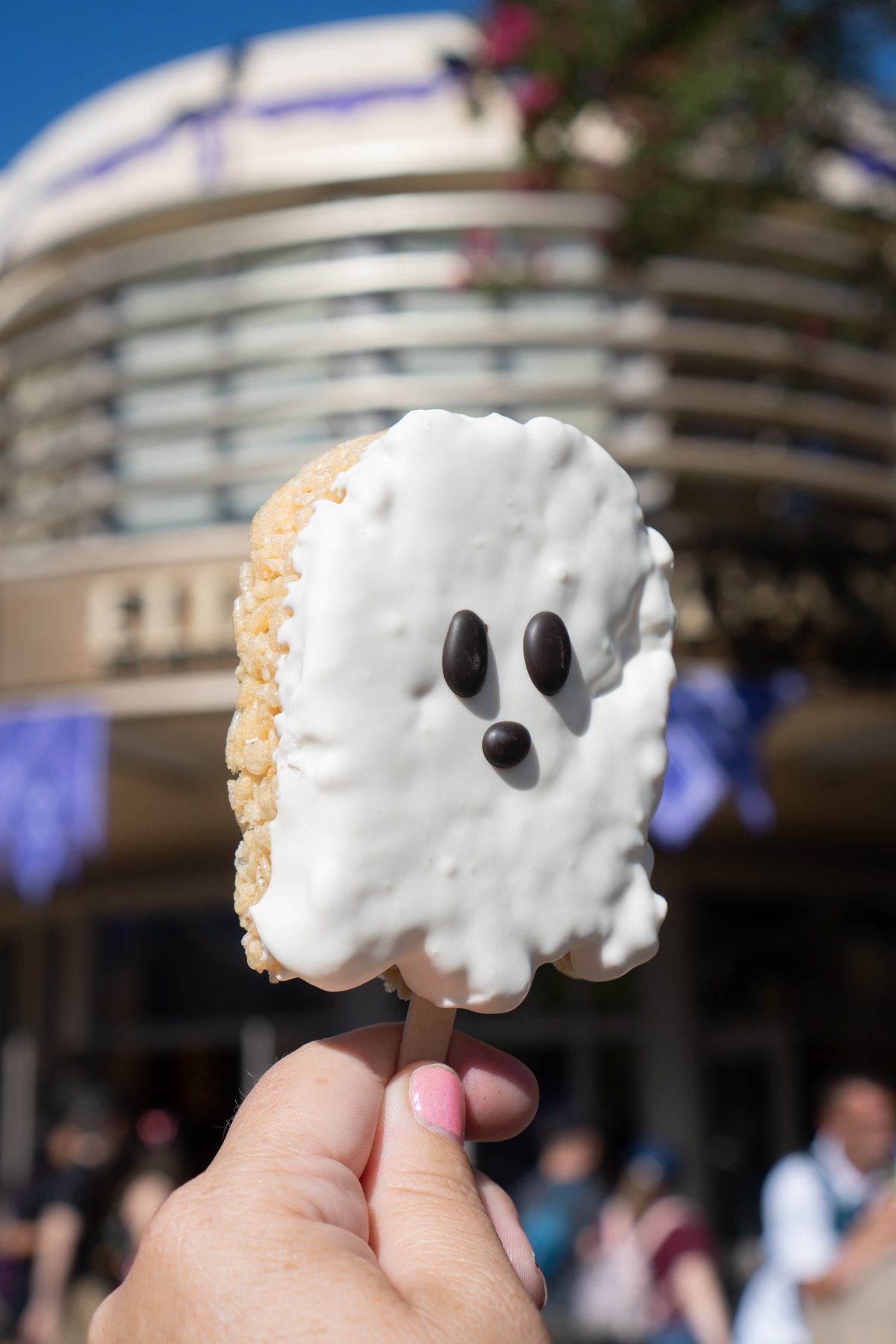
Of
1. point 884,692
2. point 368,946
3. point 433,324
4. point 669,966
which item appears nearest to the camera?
point 368,946

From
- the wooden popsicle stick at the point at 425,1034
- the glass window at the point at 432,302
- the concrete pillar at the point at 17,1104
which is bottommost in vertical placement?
the concrete pillar at the point at 17,1104

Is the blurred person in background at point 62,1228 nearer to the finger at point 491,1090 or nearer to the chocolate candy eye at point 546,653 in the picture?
the finger at point 491,1090

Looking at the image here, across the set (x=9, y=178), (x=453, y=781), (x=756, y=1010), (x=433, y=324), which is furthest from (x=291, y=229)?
(x=453, y=781)

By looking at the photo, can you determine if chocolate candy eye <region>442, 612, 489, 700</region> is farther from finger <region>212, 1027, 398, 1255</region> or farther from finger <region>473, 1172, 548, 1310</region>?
finger <region>473, 1172, 548, 1310</region>

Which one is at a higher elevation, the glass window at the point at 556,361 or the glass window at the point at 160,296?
the glass window at the point at 160,296

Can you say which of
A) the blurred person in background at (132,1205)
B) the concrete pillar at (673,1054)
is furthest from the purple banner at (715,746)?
the blurred person in background at (132,1205)

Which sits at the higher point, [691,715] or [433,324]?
[433,324]

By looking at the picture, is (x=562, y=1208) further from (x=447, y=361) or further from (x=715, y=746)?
(x=447, y=361)

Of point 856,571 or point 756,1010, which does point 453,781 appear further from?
point 756,1010
